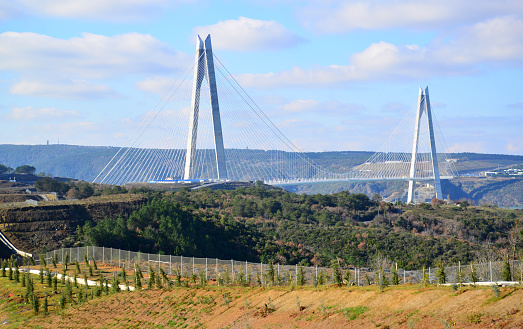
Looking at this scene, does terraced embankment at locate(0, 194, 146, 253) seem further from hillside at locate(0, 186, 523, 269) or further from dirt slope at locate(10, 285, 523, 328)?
dirt slope at locate(10, 285, 523, 328)

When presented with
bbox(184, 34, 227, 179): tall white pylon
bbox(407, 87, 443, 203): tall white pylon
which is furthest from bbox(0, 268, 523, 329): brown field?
bbox(407, 87, 443, 203): tall white pylon

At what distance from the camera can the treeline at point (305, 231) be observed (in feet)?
142

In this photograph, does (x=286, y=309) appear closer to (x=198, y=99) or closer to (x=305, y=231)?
(x=305, y=231)

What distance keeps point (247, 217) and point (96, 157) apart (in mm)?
133541

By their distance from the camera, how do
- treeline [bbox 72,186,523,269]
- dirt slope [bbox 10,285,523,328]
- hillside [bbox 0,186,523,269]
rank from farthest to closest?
treeline [bbox 72,186,523,269] < hillside [bbox 0,186,523,269] < dirt slope [bbox 10,285,523,328]

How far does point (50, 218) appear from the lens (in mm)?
45500

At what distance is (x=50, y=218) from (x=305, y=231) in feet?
71.4

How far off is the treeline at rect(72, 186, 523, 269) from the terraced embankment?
1.95 metres

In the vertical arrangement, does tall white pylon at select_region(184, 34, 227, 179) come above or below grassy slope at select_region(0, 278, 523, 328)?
above

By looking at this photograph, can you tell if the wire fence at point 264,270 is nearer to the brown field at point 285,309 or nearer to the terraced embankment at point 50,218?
the brown field at point 285,309

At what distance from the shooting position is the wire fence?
20.9m

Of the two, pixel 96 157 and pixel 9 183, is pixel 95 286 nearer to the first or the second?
pixel 9 183

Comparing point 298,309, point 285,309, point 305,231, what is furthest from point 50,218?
point 298,309

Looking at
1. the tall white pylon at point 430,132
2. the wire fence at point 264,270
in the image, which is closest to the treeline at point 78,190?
the wire fence at point 264,270
